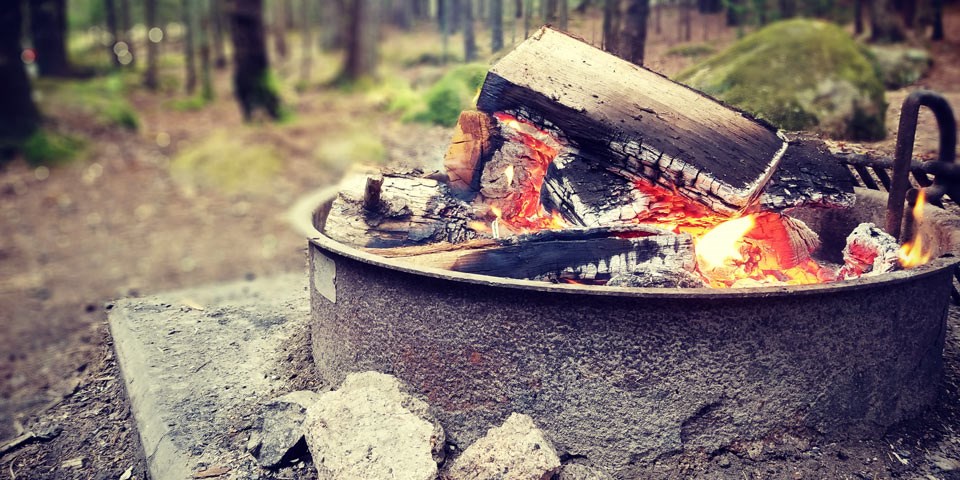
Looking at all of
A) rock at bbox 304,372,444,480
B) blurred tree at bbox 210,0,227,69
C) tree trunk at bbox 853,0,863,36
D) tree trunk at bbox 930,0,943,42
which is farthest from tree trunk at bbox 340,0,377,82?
rock at bbox 304,372,444,480

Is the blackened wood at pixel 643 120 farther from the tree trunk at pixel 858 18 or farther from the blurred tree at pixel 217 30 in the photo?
the blurred tree at pixel 217 30

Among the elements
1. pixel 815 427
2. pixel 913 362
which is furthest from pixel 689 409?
pixel 913 362

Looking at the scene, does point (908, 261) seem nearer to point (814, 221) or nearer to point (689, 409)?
point (814, 221)

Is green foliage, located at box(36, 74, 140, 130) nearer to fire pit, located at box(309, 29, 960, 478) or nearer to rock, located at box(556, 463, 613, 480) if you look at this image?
fire pit, located at box(309, 29, 960, 478)

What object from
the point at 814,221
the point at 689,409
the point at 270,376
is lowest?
the point at 270,376

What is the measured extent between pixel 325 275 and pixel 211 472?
0.98 metres

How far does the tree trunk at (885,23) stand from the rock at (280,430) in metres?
8.74

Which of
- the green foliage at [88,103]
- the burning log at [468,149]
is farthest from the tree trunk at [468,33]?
Result: the green foliage at [88,103]

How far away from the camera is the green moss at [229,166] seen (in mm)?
9953

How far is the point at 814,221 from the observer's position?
4020 millimetres

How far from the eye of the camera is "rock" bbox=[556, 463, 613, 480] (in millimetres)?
2715

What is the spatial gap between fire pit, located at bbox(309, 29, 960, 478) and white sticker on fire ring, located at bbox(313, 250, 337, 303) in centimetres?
1

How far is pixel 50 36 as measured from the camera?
14969 millimetres

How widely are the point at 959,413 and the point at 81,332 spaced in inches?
250
